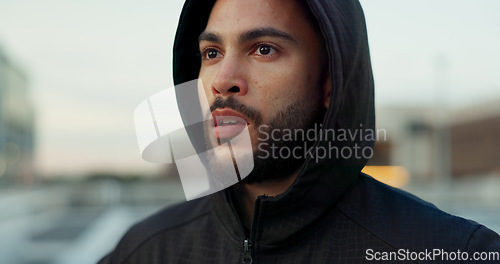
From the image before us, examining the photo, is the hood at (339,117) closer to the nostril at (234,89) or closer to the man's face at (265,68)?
the man's face at (265,68)

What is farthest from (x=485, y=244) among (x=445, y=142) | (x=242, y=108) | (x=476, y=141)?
(x=476, y=141)

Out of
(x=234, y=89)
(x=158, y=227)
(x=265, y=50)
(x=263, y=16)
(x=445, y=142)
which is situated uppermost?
(x=445, y=142)

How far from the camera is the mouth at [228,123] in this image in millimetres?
1543

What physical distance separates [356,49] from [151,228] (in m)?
1.09

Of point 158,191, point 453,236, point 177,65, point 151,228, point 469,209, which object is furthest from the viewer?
→ point 158,191

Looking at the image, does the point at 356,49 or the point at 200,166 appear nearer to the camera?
the point at 356,49

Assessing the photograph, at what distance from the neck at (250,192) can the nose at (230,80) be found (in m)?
0.35

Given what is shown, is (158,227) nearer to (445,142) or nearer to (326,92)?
(326,92)

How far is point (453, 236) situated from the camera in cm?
146

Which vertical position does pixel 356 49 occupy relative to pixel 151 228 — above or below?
above

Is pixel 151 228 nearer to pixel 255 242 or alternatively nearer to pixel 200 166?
pixel 200 166

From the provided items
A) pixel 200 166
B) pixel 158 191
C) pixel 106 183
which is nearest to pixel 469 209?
pixel 158 191

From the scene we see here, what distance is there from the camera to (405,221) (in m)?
1.54

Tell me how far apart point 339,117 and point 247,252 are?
1.88 feet
